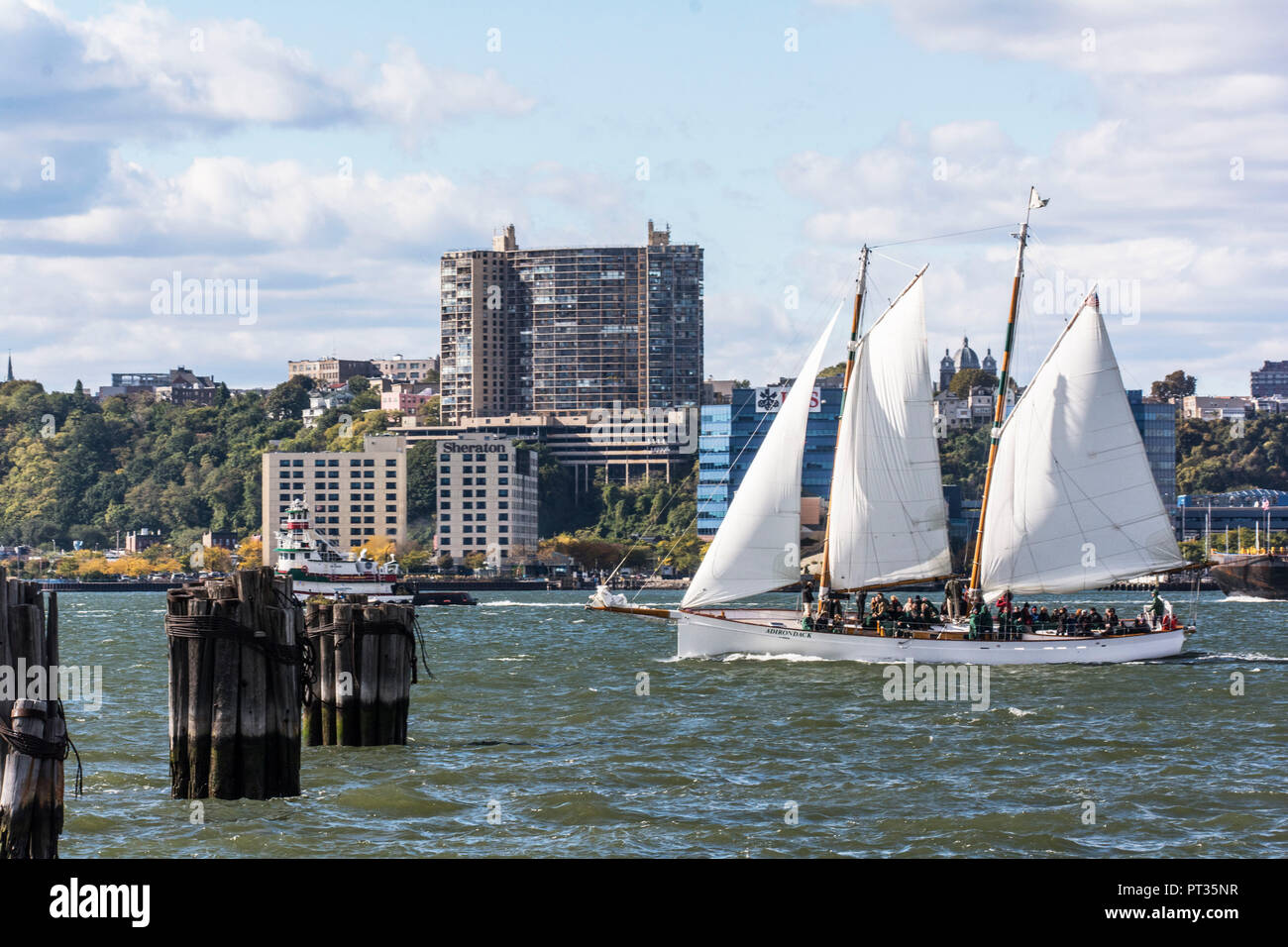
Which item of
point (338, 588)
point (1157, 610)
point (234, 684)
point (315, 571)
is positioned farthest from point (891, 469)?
point (315, 571)

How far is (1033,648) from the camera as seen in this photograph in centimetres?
5844

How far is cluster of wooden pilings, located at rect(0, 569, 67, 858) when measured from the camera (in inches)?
602

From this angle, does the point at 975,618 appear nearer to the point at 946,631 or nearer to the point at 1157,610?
the point at 946,631

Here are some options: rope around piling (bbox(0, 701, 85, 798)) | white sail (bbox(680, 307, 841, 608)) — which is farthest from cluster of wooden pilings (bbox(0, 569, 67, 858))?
white sail (bbox(680, 307, 841, 608))

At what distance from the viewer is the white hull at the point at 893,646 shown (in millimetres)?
58312

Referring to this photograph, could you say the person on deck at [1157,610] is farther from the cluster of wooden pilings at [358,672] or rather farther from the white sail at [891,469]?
the cluster of wooden pilings at [358,672]

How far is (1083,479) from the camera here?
5991 centimetres

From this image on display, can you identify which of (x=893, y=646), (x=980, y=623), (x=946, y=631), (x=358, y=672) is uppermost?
(x=358, y=672)

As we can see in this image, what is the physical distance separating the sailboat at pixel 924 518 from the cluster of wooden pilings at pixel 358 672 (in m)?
29.3

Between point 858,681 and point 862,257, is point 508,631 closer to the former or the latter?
point 862,257

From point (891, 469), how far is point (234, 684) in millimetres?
41408

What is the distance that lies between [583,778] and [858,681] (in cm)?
2373

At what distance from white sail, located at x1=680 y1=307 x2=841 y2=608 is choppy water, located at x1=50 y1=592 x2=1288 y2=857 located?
5.35 meters
